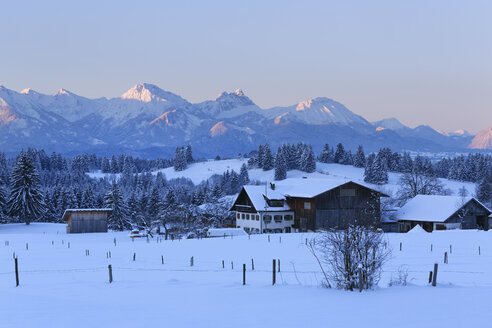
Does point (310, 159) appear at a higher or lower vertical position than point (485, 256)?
higher

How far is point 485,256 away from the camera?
36.6 metres

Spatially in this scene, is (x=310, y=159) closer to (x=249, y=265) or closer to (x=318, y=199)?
(x=318, y=199)

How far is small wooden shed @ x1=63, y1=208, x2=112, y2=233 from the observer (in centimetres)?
7519

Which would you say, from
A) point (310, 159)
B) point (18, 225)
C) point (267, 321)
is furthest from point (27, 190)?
point (310, 159)

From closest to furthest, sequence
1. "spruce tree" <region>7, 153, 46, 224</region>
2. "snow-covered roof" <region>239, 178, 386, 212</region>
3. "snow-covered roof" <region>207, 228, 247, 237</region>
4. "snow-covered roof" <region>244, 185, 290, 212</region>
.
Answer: "snow-covered roof" <region>207, 228, 247, 237</region> < "snow-covered roof" <region>239, 178, 386, 212</region> < "snow-covered roof" <region>244, 185, 290, 212</region> < "spruce tree" <region>7, 153, 46, 224</region>

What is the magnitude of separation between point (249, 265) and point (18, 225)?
59207 mm

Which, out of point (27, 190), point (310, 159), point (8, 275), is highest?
point (310, 159)

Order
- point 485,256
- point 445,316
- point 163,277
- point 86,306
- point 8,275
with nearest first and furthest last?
point 445,316
point 86,306
point 163,277
point 8,275
point 485,256

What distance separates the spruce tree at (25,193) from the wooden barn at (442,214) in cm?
5696

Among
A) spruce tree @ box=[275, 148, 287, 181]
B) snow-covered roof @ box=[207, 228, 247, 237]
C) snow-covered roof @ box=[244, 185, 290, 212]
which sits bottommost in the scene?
snow-covered roof @ box=[207, 228, 247, 237]

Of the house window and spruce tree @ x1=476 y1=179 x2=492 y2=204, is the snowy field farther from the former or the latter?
spruce tree @ x1=476 y1=179 x2=492 y2=204

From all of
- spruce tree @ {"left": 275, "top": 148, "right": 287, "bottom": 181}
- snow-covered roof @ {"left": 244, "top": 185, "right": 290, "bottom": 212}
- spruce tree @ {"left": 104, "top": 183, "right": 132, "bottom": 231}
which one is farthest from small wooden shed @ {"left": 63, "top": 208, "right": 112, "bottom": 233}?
spruce tree @ {"left": 275, "top": 148, "right": 287, "bottom": 181}

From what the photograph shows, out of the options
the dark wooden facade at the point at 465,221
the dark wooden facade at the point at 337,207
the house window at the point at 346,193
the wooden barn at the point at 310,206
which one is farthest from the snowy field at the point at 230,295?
the house window at the point at 346,193

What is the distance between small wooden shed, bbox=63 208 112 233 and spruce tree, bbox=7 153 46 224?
689cm
